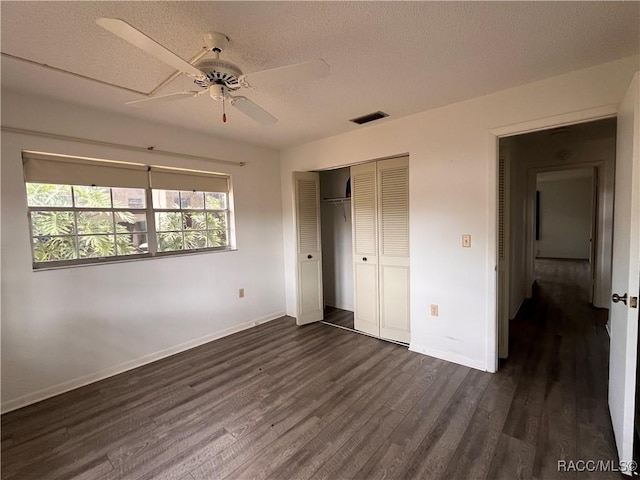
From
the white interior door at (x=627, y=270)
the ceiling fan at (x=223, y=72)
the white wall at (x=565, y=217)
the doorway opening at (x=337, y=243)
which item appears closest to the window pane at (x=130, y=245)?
the ceiling fan at (x=223, y=72)

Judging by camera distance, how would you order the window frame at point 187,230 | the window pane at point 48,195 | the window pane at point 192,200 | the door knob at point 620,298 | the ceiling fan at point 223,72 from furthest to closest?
1. the window pane at point 192,200
2. the window frame at point 187,230
3. the window pane at point 48,195
4. the door knob at point 620,298
5. the ceiling fan at point 223,72

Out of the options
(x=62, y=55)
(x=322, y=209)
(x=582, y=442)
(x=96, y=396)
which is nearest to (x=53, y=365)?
(x=96, y=396)

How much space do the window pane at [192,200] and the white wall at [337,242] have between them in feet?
6.11

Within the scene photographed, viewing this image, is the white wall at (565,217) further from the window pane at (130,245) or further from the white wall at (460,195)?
the window pane at (130,245)

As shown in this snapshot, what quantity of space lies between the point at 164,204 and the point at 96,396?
1863 mm

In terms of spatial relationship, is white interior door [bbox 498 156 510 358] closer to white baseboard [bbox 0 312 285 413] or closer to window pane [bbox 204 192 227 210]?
white baseboard [bbox 0 312 285 413]

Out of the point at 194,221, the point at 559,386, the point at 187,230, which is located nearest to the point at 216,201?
the point at 194,221

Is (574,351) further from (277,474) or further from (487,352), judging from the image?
(277,474)

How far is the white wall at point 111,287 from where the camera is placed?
227 centimetres

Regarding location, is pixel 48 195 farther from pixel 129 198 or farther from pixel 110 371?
pixel 110 371

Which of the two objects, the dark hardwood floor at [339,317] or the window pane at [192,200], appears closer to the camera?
the window pane at [192,200]

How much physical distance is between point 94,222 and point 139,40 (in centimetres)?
218

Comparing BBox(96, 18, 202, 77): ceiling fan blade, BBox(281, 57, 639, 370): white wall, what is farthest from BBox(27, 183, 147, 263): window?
BBox(281, 57, 639, 370): white wall

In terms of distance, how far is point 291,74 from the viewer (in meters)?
1.50
